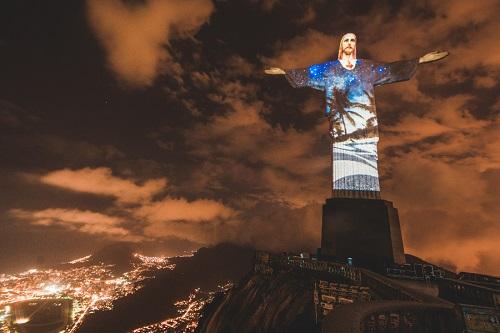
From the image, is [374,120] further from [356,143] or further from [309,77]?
[309,77]

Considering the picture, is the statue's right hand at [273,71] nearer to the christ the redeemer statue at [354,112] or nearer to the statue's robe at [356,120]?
the christ the redeemer statue at [354,112]

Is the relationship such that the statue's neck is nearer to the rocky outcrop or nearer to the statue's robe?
the statue's robe

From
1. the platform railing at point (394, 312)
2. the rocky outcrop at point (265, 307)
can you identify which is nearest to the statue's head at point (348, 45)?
the rocky outcrop at point (265, 307)

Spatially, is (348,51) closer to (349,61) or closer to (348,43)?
(348,43)

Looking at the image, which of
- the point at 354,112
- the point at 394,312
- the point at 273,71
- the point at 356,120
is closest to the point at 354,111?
the point at 354,112

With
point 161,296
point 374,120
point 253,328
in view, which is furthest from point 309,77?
point 161,296
